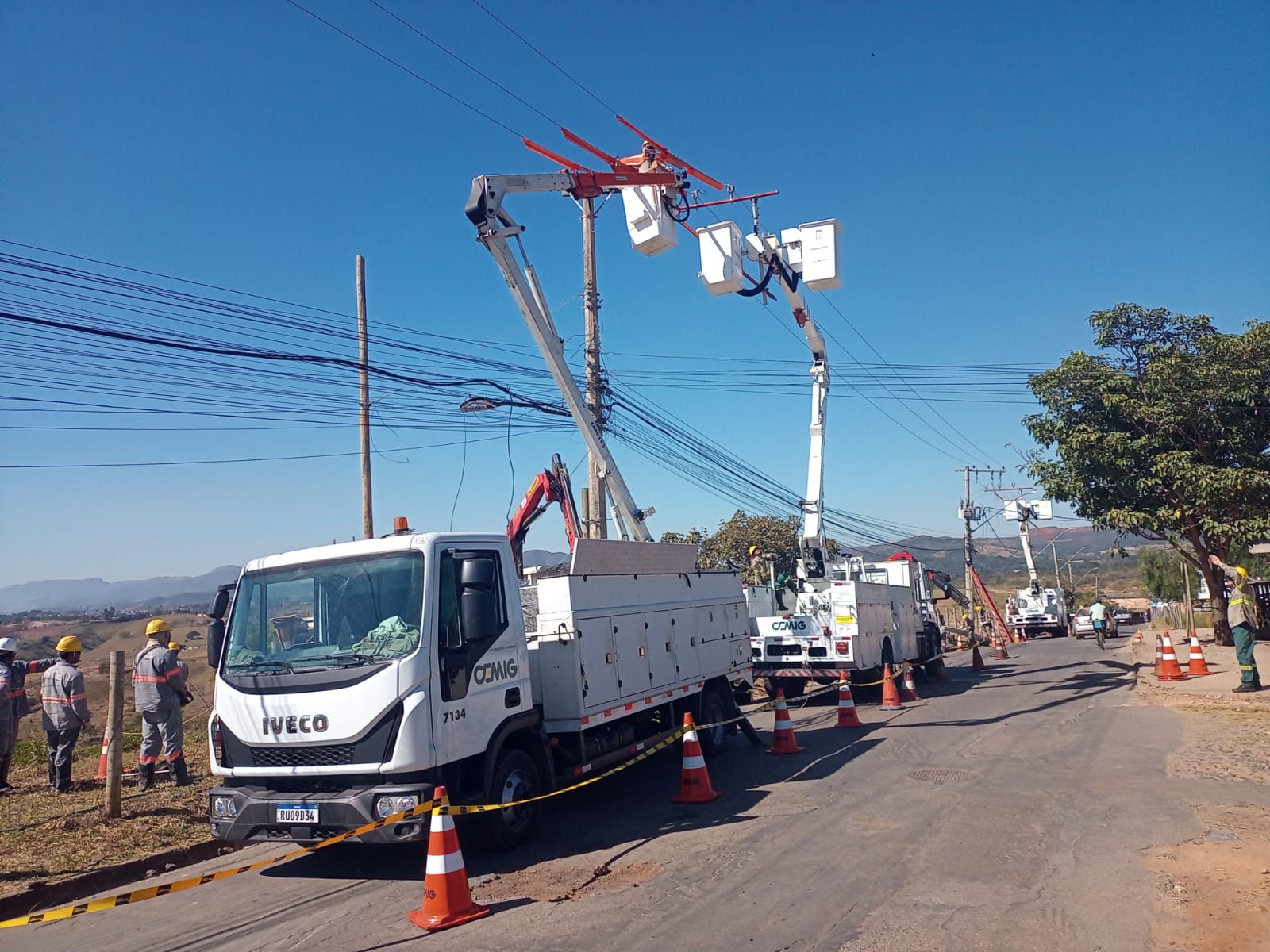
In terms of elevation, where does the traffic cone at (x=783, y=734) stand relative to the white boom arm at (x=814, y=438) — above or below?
below

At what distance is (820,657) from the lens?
16406 mm

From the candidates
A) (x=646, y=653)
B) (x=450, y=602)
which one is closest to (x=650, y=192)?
(x=646, y=653)

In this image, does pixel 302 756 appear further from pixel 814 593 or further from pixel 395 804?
pixel 814 593

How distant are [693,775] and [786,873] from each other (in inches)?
105

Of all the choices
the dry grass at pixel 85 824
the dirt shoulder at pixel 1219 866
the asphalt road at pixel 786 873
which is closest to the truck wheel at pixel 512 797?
the asphalt road at pixel 786 873

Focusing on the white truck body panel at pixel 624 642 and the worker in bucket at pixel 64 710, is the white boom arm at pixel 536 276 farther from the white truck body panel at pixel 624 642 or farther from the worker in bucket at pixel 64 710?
the worker in bucket at pixel 64 710

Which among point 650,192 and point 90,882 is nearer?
point 90,882

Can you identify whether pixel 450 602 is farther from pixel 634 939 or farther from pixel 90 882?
pixel 90 882

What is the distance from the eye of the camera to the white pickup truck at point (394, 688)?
6.42 meters

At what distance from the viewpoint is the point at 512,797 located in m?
7.30

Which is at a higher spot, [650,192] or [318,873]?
[650,192]

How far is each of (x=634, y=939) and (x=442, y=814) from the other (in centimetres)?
142

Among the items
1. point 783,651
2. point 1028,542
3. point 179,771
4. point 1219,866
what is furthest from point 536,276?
point 1028,542

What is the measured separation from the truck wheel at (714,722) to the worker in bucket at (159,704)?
5.88 metres
